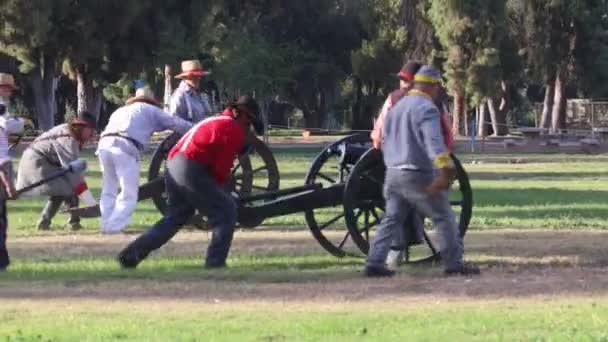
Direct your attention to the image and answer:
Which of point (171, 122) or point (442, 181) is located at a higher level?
point (171, 122)

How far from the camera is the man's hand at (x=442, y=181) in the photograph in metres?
11.8

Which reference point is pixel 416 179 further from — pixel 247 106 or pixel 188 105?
pixel 188 105

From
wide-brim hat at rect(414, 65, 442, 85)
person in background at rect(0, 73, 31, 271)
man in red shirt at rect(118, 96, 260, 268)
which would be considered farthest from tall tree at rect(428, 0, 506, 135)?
wide-brim hat at rect(414, 65, 442, 85)

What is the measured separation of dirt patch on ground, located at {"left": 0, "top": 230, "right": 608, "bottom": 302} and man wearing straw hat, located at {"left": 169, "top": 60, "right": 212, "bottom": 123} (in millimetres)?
1902

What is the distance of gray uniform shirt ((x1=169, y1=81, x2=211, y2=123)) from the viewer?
54.5 feet

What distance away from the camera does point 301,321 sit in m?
9.63

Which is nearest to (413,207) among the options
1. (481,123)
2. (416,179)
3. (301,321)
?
(416,179)

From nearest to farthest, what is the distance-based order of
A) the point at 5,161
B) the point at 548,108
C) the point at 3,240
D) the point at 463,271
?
the point at 463,271, the point at 3,240, the point at 5,161, the point at 548,108

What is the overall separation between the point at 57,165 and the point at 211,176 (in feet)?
17.0

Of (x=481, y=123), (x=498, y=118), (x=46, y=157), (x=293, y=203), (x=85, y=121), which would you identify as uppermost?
(x=85, y=121)

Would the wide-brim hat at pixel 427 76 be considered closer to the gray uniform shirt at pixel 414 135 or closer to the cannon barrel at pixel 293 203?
the gray uniform shirt at pixel 414 135

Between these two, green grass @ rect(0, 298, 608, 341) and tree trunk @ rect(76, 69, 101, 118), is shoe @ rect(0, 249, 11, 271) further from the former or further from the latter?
tree trunk @ rect(76, 69, 101, 118)

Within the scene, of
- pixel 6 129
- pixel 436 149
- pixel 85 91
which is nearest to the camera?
pixel 436 149

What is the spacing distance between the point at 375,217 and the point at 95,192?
12.4 metres
